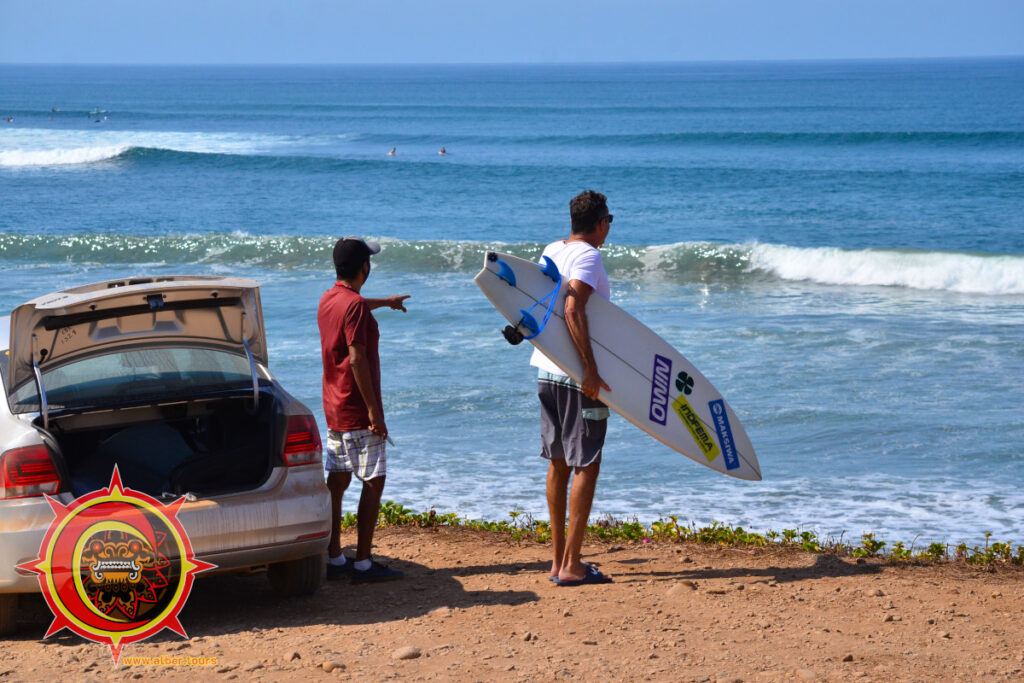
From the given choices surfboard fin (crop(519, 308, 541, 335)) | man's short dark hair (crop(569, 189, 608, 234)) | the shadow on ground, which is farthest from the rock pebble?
man's short dark hair (crop(569, 189, 608, 234))

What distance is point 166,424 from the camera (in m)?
5.00

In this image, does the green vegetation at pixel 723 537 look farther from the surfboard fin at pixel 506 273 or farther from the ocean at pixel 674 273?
the surfboard fin at pixel 506 273

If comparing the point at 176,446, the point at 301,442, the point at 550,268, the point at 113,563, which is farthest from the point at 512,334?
the point at 113,563

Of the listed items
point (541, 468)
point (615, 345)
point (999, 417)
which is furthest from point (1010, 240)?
point (615, 345)

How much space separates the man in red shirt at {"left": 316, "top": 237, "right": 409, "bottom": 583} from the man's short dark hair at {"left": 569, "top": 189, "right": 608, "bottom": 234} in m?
0.92

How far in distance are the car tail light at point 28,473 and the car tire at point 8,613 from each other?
0.46m

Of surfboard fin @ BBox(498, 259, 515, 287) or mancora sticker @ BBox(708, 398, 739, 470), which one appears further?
mancora sticker @ BBox(708, 398, 739, 470)

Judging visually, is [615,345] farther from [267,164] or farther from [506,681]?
[267,164]

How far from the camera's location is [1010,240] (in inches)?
1016

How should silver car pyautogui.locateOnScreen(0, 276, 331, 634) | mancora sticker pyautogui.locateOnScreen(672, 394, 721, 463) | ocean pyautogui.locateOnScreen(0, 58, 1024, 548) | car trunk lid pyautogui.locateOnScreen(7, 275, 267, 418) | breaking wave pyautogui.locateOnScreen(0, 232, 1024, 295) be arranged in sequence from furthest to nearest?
breaking wave pyautogui.locateOnScreen(0, 232, 1024, 295)
ocean pyautogui.locateOnScreen(0, 58, 1024, 548)
mancora sticker pyautogui.locateOnScreen(672, 394, 721, 463)
car trunk lid pyautogui.locateOnScreen(7, 275, 267, 418)
silver car pyautogui.locateOnScreen(0, 276, 331, 634)

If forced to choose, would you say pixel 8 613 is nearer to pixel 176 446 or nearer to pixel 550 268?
pixel 176 446

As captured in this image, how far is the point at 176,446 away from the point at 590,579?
7.07 feet

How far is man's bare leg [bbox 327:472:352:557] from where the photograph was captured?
5387 millimetres

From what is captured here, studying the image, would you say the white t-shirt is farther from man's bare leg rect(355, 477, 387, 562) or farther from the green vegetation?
the green vegetation
